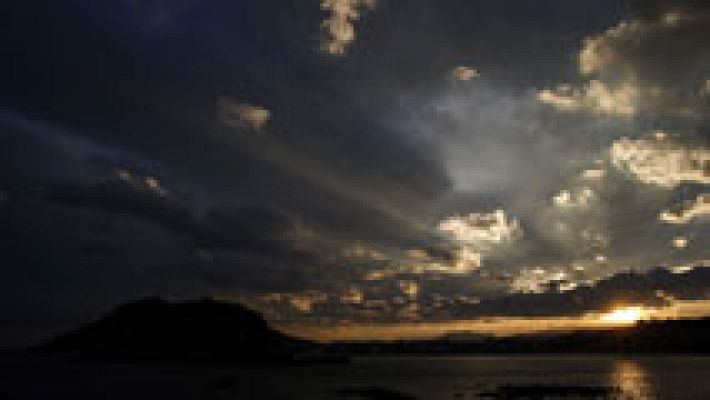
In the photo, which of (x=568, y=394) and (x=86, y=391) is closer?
(x=568, y=394)

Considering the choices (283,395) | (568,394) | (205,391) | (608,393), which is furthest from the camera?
(205,391)

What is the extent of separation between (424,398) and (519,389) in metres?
17.0

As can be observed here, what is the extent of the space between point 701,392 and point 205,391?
93.2 m

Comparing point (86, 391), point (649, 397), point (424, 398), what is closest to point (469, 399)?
point (424, 398)

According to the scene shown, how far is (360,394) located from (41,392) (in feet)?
220

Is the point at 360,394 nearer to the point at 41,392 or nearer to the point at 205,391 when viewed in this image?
the point at 205,391

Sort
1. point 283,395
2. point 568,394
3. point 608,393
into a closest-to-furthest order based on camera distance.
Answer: point 568,394, point 608,393, point 283,395

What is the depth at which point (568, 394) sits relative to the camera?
112438mm

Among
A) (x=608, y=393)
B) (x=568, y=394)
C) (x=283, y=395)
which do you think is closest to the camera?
(x=568, y=394)

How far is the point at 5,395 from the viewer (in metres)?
133

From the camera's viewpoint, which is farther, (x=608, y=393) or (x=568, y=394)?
(x=608, y=393)

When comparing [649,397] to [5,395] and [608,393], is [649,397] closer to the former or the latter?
[608,393]

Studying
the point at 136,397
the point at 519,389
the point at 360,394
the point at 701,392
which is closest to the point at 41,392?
the point at 136,397

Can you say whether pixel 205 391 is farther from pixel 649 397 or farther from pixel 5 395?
pixel 649 397
